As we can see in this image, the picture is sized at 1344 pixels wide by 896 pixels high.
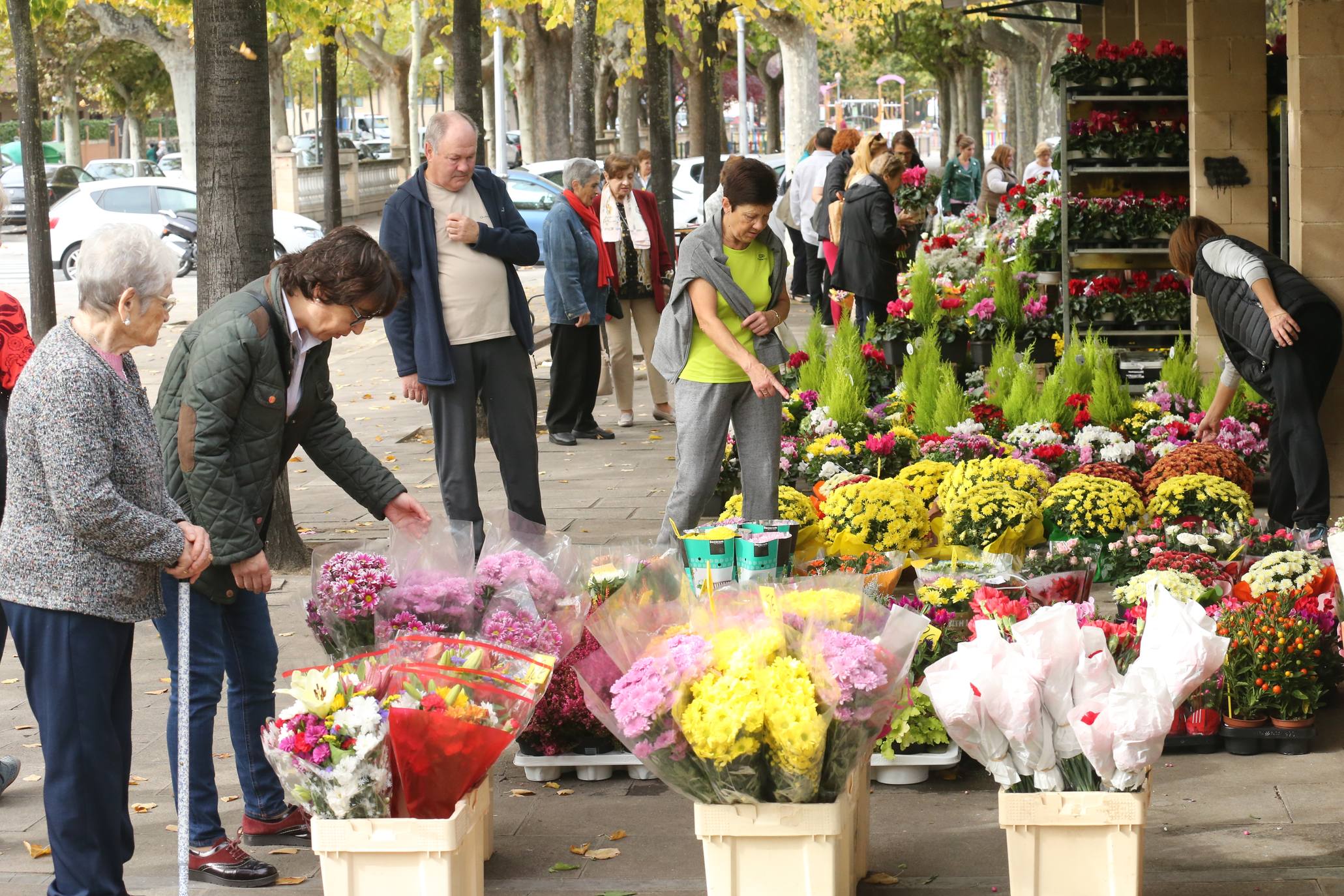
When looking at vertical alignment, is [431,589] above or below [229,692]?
above

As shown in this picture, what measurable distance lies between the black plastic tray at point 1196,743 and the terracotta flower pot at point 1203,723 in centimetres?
1

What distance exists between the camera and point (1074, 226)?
10719mm

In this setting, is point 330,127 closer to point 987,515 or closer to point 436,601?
point 987,515

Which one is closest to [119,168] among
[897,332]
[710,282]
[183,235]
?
[183,235]

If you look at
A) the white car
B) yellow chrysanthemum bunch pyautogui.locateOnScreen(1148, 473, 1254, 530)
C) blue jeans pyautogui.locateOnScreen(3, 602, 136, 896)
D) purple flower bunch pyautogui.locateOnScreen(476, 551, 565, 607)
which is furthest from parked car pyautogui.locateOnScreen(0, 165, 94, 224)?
blue jeans pyautogui.locateOnScreen(3, 602, 136, 896)

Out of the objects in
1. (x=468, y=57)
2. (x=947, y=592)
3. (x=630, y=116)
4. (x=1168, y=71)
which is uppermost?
(x=630, y=116)

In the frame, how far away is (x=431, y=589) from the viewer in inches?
177

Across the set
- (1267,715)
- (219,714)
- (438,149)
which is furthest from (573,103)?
(1267,715)

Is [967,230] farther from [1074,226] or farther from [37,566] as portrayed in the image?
[37,566]

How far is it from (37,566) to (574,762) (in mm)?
1862

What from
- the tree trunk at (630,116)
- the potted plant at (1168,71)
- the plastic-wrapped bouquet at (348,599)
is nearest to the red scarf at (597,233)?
the potted plant at (1168,71)

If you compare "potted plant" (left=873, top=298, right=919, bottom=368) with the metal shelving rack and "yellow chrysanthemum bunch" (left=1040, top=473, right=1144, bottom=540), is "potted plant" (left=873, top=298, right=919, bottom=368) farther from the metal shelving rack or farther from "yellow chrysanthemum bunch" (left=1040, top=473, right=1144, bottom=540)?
"yellow chrysanthemum bunch" (left=1040, top=473, right=1144, bottom=540)

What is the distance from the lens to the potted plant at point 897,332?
11188 mm

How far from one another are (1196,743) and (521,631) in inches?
85.5
